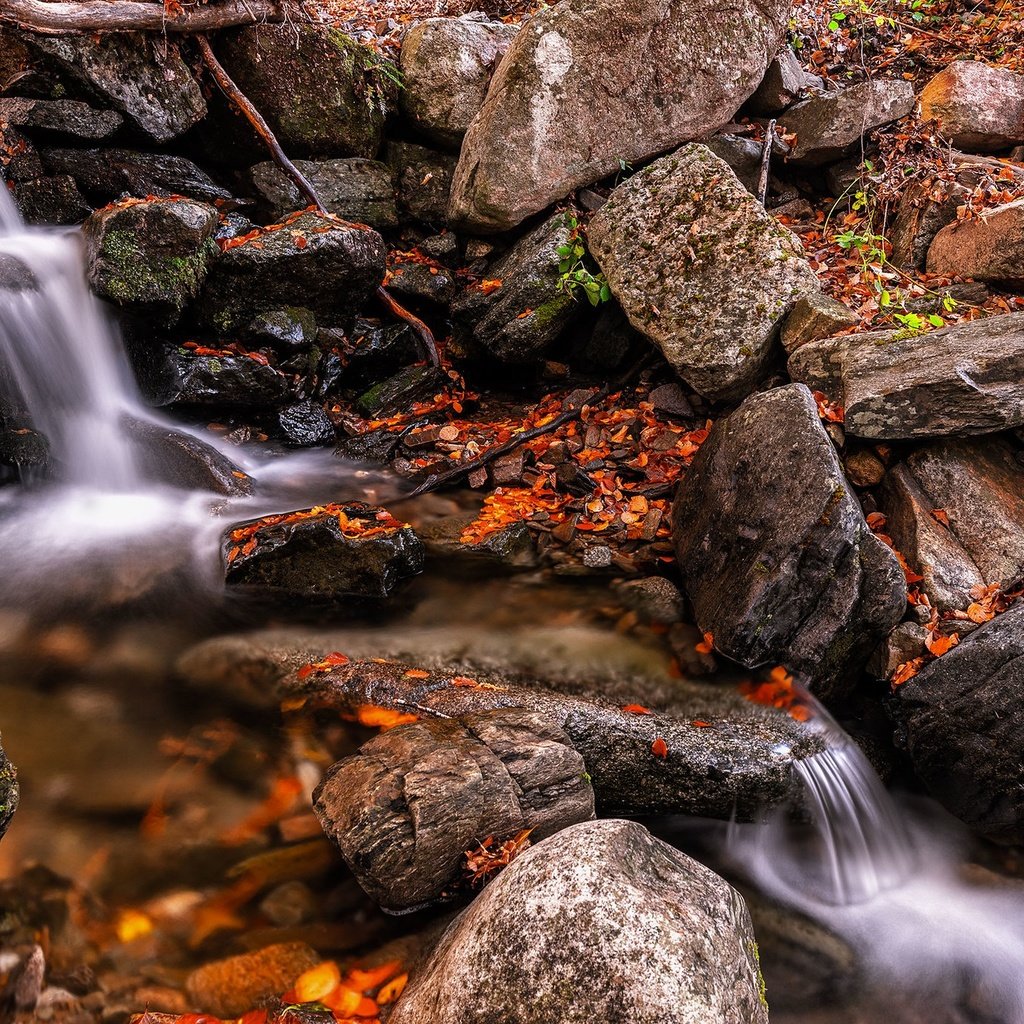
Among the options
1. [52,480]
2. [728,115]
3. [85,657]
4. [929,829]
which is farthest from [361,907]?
[728,115]

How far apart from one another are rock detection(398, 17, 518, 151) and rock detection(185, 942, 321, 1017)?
8.38 m

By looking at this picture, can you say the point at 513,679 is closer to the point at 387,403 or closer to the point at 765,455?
the point at 765,455

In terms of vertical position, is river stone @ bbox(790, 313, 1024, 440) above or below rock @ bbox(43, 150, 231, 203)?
below

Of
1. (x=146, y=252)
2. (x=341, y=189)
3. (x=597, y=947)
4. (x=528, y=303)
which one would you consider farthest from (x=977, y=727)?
(x=341, y=189)

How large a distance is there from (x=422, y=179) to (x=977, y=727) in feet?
26.2

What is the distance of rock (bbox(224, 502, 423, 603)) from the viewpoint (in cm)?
474

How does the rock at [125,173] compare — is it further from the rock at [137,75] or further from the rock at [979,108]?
the rock at [979,108]

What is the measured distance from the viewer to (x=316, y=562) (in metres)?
4.75

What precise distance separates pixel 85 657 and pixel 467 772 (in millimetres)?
3064

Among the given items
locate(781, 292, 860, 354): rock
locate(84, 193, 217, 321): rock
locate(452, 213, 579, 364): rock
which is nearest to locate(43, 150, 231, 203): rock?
locate(84, 193, 217, 321): rock

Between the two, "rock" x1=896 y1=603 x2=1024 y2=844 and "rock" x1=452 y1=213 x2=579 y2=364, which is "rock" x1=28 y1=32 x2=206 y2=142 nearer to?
"rock" x1=452 y1=213 x2=579 y2=364

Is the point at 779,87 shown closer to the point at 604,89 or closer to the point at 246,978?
the point at 604,89

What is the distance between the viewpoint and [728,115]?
6789 mm

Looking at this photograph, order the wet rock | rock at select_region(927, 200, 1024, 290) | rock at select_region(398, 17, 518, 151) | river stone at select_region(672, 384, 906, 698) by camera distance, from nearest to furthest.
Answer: river stone at select_region(672, 384, 906, 698)
rock at select_region(927, 200, 1024, 290)
the wet rock
rock at select_region(398, 17, 518, 151)
